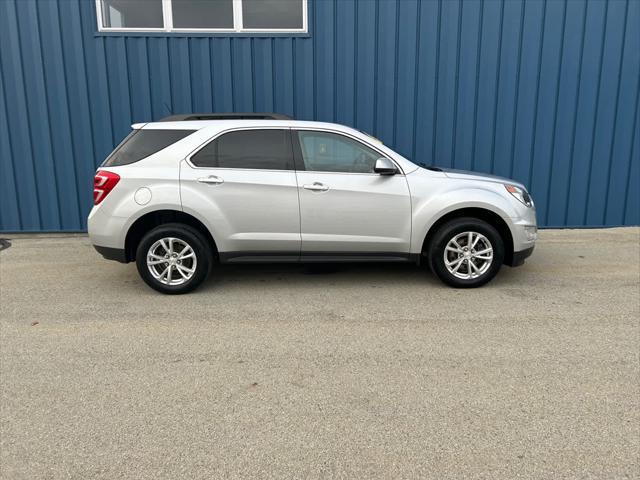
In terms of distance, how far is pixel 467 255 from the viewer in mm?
5086

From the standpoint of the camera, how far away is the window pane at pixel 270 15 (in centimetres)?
769

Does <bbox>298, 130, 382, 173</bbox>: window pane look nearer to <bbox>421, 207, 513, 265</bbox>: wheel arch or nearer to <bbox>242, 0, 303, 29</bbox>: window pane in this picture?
<bbox>421, 207, 513, 265</bbox>: wheel arch

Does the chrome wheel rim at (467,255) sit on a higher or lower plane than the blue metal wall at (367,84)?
lower

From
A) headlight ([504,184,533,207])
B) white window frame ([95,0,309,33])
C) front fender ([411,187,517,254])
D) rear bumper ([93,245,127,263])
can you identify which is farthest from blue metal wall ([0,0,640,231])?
rear bumper ([93,245,127,263])

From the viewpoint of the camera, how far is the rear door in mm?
4855

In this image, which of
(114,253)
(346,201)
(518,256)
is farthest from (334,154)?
(114,253)

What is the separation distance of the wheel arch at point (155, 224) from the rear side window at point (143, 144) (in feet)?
1.93

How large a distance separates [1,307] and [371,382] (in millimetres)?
3761

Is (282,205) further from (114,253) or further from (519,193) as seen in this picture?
(519,193)

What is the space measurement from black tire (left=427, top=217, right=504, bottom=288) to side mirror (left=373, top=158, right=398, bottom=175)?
2.63 feet

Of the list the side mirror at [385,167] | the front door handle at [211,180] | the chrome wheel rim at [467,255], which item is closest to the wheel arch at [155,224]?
the front door handle at [211,180]

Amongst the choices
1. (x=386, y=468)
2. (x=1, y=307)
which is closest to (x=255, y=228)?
(x=1, y=307)

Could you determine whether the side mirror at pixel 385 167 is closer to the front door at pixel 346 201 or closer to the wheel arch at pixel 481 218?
the front door at pixel 346 201

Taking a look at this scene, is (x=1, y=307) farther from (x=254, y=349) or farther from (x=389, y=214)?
(x=389, y=214)
